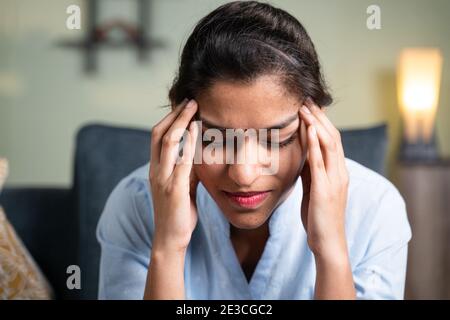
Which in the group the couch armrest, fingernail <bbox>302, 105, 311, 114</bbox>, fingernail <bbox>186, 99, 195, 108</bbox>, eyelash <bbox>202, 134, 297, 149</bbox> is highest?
fingernail <bbox>186, 99, 195, 108</bbox>

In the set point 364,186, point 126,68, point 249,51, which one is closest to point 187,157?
point 249,51

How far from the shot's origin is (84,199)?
947 millimetres

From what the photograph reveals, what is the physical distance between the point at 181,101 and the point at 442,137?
666 millimetres

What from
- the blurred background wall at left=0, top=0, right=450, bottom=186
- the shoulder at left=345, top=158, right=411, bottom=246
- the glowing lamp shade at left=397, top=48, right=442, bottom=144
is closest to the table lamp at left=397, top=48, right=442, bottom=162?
the glowing lamp shade at left=397, top=48, right=442, bottom=144

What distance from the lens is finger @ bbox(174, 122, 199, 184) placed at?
2.38 ft

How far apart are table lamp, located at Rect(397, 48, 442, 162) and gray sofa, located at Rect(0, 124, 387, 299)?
0.45 m

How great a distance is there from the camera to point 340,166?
74 cm

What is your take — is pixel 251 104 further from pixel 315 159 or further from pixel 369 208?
pixel 369 208

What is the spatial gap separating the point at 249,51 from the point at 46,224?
51 centimetres

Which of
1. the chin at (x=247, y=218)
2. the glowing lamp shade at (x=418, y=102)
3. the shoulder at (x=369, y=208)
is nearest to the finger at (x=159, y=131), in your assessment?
the chin at (x=247, y=218)

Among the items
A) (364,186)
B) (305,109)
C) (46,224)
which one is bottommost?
(46,224)

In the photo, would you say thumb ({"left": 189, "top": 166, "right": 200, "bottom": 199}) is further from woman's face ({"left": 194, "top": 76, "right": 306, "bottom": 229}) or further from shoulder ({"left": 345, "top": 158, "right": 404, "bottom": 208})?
shoulder ({"left": 345, "top": 158, "right": 404, "bottom": 208})

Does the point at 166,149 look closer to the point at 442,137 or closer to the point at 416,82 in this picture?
the point at 442,137

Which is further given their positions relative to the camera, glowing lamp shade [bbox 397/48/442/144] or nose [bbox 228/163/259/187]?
glowing lamp shade [bbox 397/48/442/144]
